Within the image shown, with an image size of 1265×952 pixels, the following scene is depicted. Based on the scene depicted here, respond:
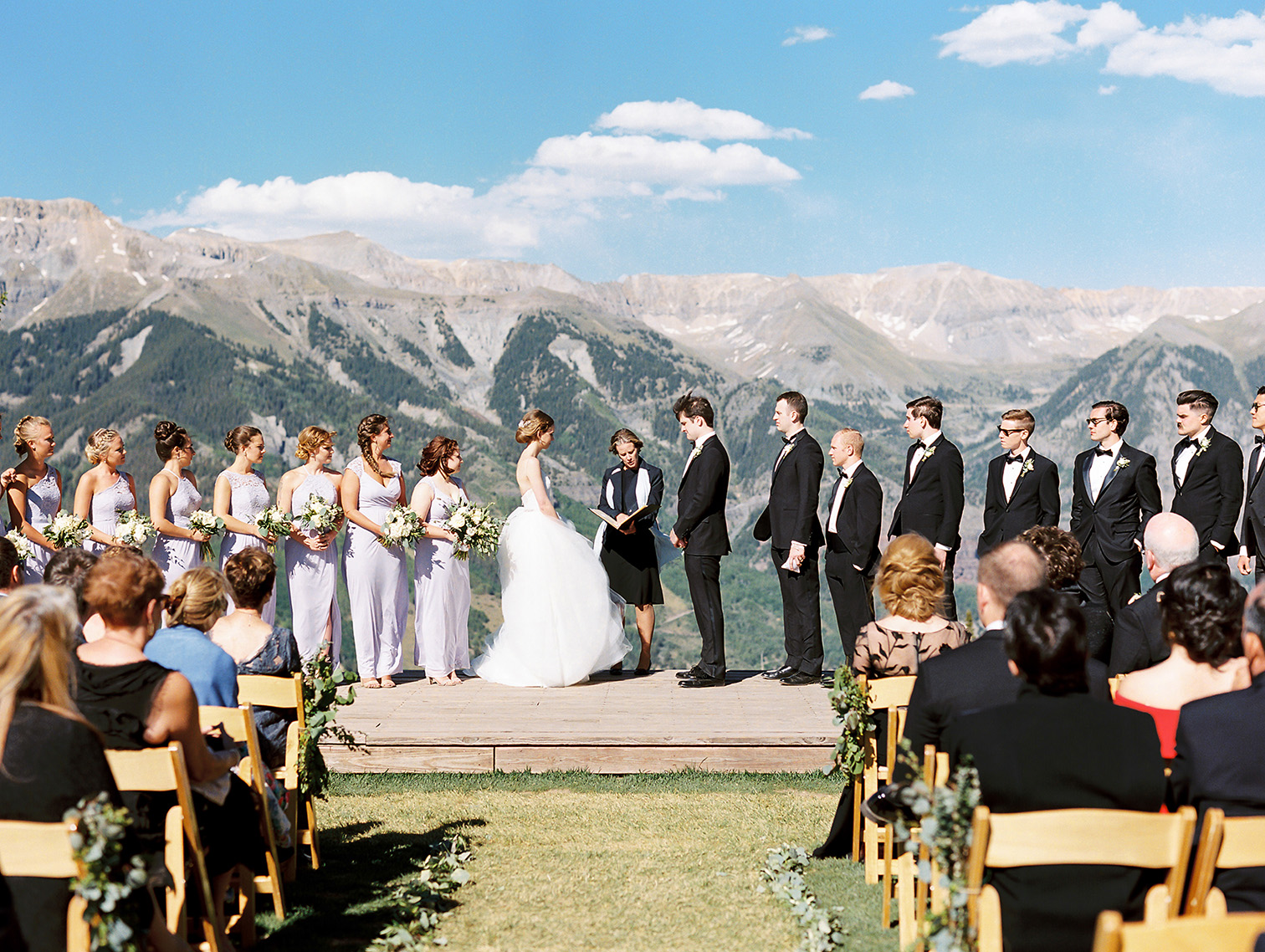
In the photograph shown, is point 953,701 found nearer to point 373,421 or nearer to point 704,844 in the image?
point 704,844

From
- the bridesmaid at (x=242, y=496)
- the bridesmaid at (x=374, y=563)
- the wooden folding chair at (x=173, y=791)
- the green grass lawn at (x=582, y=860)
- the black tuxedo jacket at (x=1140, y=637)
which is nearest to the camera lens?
the wooden folding chair at (x=173, y=791)

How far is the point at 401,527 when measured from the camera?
28.8ft

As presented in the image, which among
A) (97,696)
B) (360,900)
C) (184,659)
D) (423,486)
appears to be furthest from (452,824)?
(423,486)

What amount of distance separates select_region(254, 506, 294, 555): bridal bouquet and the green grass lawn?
2.48 meters

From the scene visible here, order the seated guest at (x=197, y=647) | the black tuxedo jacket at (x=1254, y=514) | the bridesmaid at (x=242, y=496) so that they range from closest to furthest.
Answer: the seated guest at (x=197, y=647), the black tuxedo jacket at (x=1254, y=514), the bridesmaid at (x=242, y=496)

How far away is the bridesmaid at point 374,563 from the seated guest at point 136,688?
519 cm

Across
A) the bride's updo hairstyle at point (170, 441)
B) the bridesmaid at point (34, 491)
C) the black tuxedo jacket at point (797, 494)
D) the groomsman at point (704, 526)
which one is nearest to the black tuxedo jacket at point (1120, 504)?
the black tuxedo jacket at point (797, 494)

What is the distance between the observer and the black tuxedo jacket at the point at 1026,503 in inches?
348

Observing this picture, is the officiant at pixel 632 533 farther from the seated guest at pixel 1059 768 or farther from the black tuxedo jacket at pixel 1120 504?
the seated guest at pixel 1059 768

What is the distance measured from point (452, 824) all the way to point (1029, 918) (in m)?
3.78

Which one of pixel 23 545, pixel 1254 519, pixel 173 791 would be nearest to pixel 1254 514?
pixel 1254 519

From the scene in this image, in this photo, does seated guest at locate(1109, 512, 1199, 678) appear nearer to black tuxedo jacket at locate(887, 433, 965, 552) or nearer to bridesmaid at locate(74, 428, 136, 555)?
black tuxedo jacket at locate(887, 433, 965, 552)

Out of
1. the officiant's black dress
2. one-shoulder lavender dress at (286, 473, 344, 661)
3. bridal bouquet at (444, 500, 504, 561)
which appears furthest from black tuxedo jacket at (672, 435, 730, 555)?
one-shoulder lavender dress at (286, 473, 344, 661)

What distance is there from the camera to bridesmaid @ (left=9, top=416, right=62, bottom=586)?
8680 mm
